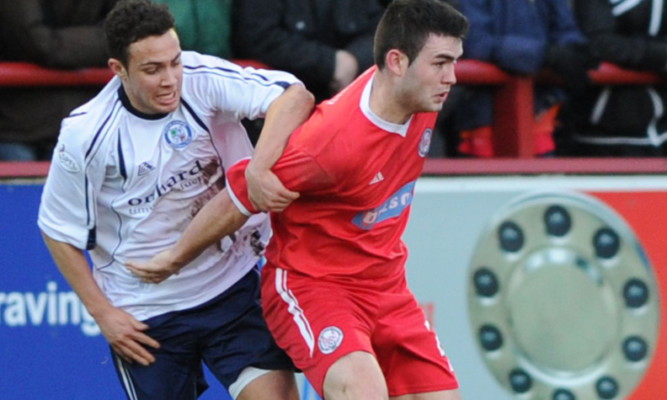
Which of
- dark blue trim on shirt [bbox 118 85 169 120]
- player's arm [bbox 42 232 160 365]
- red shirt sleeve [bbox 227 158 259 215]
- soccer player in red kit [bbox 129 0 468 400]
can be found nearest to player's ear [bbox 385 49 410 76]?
soccer player in red kit [bbox 129 0 468 400]

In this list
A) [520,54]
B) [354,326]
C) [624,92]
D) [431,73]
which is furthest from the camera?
[624,92]

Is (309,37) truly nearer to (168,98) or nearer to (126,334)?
(168,98)

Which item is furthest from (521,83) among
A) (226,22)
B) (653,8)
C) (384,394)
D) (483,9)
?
(384,394)

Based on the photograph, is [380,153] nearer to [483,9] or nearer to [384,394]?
[384,394]

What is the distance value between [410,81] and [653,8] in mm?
2776

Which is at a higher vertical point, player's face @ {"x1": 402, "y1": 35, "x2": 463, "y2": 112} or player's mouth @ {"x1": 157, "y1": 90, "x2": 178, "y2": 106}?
player's face @ {"x1": 402, "y1": 35, "x2": 463, "y2": 112}

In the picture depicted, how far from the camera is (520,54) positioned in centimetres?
652

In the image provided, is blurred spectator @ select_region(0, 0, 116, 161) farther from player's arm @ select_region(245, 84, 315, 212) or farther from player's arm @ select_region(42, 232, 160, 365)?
player's arm @ select_region(245, 84, 315, 212)

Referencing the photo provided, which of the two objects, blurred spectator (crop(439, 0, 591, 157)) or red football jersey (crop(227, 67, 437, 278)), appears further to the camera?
blurred spectator (crop(439, 0, 591, 157))

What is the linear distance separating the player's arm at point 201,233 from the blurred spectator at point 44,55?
5.49 feet

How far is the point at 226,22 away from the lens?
20.7 feet

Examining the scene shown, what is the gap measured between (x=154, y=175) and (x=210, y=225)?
0.96 feet

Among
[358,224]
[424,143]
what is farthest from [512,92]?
[358,224]

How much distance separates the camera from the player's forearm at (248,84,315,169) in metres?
4.54
